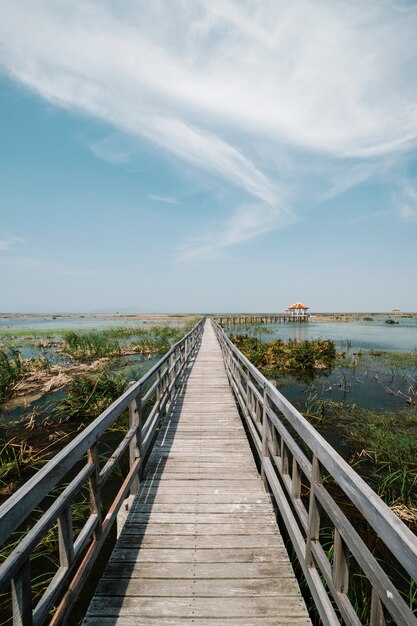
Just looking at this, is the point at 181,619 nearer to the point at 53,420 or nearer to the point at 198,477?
the point at 198,477

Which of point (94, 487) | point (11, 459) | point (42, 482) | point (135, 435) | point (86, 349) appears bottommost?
point (11, 459)

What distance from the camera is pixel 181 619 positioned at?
Answer: 2297 mm

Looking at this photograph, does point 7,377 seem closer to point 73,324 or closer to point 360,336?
point 360,336

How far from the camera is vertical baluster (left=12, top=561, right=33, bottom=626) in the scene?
1.52 meters

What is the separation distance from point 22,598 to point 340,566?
70.8 inches

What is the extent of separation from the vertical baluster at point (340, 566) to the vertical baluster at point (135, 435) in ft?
8.47

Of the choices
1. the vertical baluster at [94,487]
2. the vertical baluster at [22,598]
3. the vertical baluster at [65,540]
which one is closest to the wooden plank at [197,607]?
the vertical baluster at [94,487]

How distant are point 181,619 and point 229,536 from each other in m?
1.00

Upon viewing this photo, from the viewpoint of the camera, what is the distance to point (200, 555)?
2.92m

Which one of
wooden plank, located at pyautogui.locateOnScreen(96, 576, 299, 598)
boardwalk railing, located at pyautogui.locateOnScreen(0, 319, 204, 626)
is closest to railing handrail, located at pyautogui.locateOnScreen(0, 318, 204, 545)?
boardwalk railing, located at pyautogui.locateOnScreen(0, 319, 204, 626)

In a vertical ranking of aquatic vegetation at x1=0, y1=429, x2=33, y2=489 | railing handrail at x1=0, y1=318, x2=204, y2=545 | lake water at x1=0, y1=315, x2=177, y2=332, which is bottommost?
aquatic vegetation at x1=0, y1=429, x2=33, y2=489

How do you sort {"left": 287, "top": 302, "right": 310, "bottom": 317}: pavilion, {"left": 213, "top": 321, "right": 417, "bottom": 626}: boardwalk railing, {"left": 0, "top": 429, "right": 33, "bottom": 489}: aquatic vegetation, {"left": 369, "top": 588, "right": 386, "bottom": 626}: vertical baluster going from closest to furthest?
{"left": 213, "top": 321, "right": 417, "bottom": 626}: boardwalk railing → {"left": 369, "top": 588, "right": 386, "bottom": 626}: vertical baluster → {"left": 0, "top": 429, "right": 33, "bottom": 489}: aquatic vegetation → {"left": 287, "top": 302, "right": 310, "bottom": 317}: pavilion

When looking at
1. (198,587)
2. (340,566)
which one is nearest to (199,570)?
(198,587)

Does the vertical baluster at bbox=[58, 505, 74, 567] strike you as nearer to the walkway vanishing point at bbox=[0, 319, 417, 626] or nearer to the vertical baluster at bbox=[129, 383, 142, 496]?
the walkway vanishing point at bbox=[0, 319, 417, 626]
